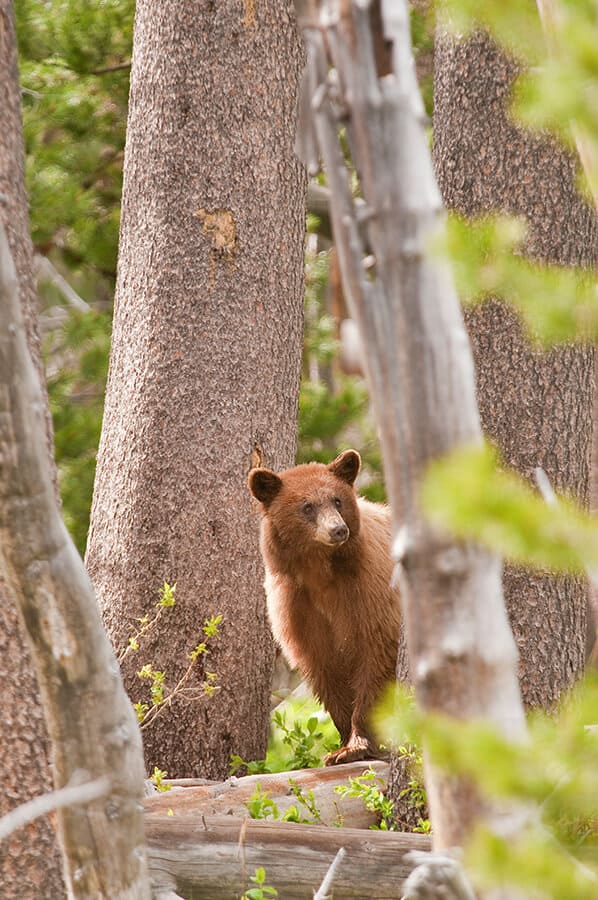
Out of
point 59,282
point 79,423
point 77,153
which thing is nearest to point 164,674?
point 79,423

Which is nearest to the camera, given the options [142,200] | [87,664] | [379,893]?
[87,664]

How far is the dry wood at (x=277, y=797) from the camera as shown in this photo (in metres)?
4.88

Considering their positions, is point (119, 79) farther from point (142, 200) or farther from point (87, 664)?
point (87, 664)

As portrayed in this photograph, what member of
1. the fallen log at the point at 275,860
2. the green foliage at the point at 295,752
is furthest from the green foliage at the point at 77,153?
the fallen log at the point at 275,860

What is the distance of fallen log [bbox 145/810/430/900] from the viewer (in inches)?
166

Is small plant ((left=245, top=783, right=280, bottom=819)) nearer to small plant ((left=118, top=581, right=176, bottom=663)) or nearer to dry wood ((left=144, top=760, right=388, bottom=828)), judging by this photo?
dry wood ((left=144, top=760, right=388, bottom=828))

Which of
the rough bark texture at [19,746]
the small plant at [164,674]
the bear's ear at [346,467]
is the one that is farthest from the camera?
the bear's ear at [346,467]

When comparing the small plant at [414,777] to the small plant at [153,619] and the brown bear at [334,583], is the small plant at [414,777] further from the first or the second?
the small plant at [153,619]

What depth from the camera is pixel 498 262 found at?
1.97 meters

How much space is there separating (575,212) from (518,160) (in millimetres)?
323

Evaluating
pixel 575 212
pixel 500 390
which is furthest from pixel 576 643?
pixel 575 212

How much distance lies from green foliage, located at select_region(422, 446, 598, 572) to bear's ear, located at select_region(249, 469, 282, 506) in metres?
3.97

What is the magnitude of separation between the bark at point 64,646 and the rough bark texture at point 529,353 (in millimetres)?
2093

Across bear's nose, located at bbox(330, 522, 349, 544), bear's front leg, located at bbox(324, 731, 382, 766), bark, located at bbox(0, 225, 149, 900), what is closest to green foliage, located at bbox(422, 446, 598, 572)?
bark, located at bbox(0, 225, 149, 900)
